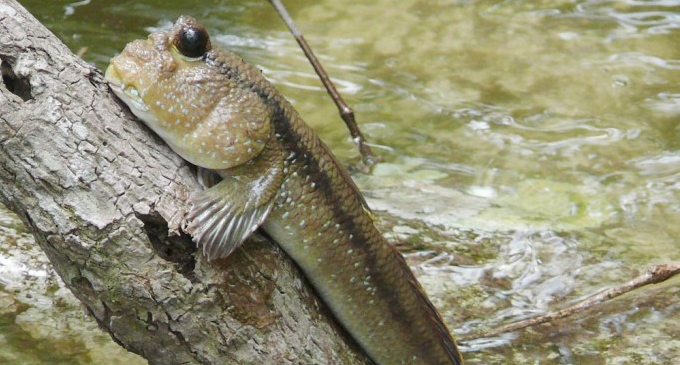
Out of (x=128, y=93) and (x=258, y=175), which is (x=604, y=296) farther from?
(x=128, y=93)

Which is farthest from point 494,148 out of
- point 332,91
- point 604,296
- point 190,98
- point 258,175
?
point 190,98

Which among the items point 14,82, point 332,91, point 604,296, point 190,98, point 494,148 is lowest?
point 494,148

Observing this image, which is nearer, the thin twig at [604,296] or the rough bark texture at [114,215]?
the rough bark texture at [114,215]

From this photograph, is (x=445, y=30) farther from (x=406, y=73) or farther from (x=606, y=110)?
(x=606, y=110)

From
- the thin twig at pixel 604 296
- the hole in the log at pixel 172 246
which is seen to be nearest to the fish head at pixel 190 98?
the hole in the log at pixel 172 246

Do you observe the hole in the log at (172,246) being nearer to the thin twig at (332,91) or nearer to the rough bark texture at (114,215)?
the rough bark texture at (114,215)

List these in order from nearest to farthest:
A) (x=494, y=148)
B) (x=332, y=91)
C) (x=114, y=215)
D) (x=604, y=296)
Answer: (x=114, y=215)
(x=604, y=296)
(x=332, y=91)
(x=494, y=148)

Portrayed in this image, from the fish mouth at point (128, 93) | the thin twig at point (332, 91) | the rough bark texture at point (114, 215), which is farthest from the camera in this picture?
the thin twig at point (332, 91)
